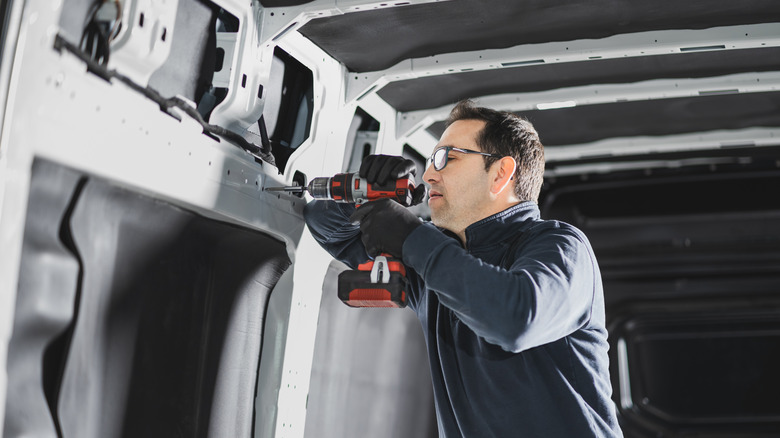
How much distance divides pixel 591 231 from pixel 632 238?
261 millimetres

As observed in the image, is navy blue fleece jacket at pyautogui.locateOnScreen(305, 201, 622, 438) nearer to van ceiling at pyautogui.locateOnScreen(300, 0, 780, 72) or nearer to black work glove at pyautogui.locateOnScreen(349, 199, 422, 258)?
black work glove at pyautogui.locateOnScreen(349, 199, 422, 258)

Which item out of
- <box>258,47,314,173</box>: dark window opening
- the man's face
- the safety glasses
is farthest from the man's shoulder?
<box>258,47,314,173</box>: dark window opening

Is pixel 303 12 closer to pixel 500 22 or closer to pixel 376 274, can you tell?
pixel 500 22

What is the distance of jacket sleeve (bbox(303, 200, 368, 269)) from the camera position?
2.85 meters

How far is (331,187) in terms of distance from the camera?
2709mm

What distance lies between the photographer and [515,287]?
206cm

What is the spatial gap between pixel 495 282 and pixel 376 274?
17.5 inches

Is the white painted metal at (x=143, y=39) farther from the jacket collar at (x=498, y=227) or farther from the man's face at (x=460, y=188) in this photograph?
the jacket collar at (x=498, y=227)

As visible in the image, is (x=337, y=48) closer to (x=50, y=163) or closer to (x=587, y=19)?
(x=587, y=19)

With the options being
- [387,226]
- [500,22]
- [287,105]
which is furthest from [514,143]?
[287,105]

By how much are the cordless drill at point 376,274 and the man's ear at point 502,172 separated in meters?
0.36

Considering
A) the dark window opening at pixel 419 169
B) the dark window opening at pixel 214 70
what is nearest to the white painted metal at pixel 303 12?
the dark window opening at pixel 214 70

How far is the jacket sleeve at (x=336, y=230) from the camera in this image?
2.85 m

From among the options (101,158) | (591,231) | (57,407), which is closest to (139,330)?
(57,407)
